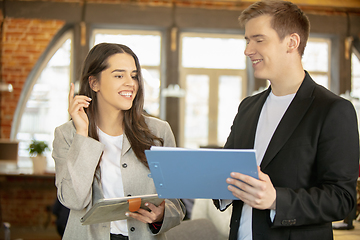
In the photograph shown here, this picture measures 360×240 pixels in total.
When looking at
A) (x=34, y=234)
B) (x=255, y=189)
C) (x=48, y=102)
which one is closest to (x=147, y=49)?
(x=48, y=102)

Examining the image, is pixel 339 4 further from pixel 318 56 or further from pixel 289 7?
pixel 289 7

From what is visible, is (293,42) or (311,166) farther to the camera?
(293,42)

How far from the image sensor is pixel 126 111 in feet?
→ 5.81

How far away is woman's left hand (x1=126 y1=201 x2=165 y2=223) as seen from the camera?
56.4 inches

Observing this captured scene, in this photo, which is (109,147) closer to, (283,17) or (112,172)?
(112,172)

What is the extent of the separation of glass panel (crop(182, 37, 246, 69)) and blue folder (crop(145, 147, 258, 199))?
5.45 metres

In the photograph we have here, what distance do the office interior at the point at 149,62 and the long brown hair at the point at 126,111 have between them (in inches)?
161

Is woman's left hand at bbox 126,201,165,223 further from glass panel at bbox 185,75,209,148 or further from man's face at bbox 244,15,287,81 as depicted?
glass panel at bbox 185,75,209,148

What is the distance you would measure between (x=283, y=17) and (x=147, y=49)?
17.0 feet

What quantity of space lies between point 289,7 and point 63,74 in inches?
221

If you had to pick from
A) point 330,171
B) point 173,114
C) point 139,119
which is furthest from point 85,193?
point 173,114

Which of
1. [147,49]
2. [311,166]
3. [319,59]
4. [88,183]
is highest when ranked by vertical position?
[147,49]

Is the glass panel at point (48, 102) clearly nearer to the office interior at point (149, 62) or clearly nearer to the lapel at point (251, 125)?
the office interior at point (149, 62)

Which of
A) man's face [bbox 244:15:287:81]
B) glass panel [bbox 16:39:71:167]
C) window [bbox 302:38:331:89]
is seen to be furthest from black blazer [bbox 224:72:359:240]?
window [bbox 302:38:331:89]
